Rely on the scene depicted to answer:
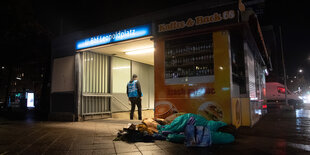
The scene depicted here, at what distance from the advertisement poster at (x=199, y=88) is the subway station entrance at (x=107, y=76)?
5.34 ft

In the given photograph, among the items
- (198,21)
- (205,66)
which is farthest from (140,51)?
(205,66)

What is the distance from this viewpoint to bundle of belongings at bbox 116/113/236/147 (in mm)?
4336

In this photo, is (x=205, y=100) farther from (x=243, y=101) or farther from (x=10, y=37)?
(x=10, y=37)

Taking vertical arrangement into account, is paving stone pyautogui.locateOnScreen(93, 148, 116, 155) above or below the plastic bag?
below

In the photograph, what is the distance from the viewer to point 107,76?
35.2 ft

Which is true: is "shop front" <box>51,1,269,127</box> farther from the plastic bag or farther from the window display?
the plastic bag

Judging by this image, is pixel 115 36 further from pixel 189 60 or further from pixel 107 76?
pixel 189 60

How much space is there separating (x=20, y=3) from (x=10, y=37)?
2.58 metres

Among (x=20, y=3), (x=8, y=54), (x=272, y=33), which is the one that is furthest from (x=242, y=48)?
(x=272, y=33)

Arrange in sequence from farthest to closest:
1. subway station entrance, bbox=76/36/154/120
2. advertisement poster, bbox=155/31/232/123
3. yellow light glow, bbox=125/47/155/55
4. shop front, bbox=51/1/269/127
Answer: yellow light glow, bbox=125/47/155/55 → subway station entrance, bbox=76/36/154/120 → shop front, bbox=51/1/269/127 → advertisement poster, bbox=155/31/232/123

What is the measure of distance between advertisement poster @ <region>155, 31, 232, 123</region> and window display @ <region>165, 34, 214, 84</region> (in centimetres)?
3

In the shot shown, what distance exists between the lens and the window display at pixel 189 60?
6.64 m

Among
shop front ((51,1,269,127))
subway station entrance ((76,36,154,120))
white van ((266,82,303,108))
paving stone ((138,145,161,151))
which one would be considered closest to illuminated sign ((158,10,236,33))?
shop front ((51,1,269,127))

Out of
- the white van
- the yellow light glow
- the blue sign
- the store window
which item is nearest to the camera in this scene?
the blue sign
